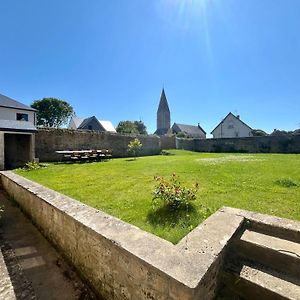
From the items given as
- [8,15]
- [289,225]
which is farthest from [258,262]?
[8,15]

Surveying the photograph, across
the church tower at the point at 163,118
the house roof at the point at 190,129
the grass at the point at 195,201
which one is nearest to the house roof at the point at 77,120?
the house roof at the point at 190,129

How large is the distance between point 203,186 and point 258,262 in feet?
9.92

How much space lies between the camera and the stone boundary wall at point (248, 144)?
22.6m

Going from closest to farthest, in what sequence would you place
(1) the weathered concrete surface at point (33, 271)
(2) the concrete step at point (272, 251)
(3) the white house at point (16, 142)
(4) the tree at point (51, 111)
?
(2) the concrete step at point (272, 251) < (1) the weathered concrete surface at point (33, 271) < (3) the white house at point (16, 142) < (4) the tree at point (51, 111)

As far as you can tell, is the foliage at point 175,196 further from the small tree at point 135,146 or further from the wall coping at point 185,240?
the small tree at point 135,146

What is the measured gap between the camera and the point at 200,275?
5.68 feet

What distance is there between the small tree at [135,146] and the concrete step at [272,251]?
1505cm

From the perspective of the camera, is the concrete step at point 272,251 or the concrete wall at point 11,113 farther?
the concrete wall at point 11,113

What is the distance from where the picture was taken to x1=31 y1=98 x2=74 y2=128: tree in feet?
144

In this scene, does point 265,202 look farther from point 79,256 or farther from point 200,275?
point 79,256

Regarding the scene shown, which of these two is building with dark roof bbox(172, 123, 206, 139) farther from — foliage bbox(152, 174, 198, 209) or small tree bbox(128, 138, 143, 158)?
foliage bbox(152, 174, 198, 209)

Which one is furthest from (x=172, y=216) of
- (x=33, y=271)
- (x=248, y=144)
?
(x=248, y=144)

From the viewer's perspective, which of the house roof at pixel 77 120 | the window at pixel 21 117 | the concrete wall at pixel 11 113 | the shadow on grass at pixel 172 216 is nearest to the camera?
the shadow on grass at pixel 172 216

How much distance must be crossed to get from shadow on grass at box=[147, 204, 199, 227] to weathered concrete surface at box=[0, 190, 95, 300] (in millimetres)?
1332
